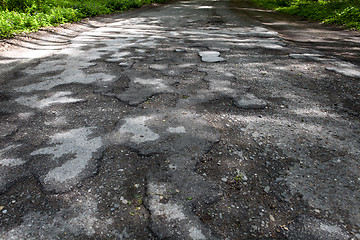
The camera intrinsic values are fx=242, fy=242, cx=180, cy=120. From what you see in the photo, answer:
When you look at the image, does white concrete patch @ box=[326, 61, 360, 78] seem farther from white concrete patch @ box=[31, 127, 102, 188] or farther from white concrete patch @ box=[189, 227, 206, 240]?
white concrete patch @ box=[31, 127, 102, 188]

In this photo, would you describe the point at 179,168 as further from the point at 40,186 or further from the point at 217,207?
the point at 40,186

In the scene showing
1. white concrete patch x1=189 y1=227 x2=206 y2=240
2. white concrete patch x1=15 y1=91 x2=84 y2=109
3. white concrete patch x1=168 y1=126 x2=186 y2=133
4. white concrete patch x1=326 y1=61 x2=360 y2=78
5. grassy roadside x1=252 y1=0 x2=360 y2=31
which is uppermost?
grassy roadside x1=252 y1=0 x2=360 y2=31

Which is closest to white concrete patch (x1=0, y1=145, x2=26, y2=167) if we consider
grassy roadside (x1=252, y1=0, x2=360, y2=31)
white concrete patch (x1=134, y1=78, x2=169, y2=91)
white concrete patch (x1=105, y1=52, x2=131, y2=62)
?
white concrete patch (x1=134, y1=78, x2=169, y2=91)

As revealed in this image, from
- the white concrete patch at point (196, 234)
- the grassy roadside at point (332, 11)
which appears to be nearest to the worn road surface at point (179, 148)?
the white concrete patch at point (196, 234)

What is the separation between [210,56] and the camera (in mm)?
3666

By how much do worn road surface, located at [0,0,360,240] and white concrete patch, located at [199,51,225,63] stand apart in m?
0.10

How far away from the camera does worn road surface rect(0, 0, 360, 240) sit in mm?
1172

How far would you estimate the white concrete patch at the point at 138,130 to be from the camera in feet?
5.79

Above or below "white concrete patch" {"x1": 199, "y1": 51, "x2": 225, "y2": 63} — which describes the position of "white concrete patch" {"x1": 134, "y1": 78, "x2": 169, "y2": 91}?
below

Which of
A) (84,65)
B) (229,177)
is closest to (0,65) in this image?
(84,65)

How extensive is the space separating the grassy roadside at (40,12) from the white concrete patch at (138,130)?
13.3ft

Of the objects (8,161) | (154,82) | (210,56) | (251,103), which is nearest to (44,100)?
(8,161)

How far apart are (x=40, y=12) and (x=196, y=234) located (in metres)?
7.15

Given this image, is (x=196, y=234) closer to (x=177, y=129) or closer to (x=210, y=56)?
(x=177, y=129)
